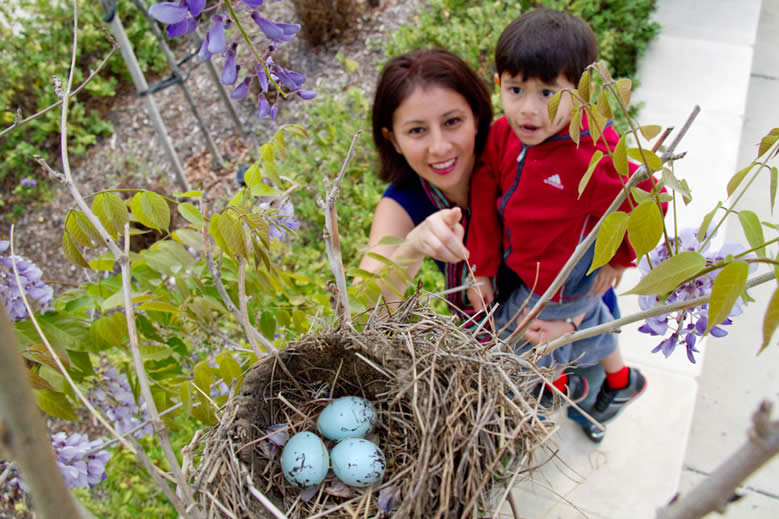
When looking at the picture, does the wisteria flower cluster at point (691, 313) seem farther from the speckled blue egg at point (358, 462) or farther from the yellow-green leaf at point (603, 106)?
the speckled blue egg at point (358, 462)

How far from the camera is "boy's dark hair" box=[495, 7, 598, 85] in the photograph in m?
1.53

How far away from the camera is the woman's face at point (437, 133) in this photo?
1.73 meters

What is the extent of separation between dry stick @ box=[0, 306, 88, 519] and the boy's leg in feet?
6.94

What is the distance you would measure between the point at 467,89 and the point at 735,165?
7.52 ft

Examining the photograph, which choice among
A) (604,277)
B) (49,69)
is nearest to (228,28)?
(604,277)

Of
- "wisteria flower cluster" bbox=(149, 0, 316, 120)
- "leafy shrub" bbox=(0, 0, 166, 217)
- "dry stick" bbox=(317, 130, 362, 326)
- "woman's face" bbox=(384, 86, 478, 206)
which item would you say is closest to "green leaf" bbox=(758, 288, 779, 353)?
"dry stick" bbox=(317, 130, 362, 326)

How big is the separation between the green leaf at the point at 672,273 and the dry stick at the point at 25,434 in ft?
1.99

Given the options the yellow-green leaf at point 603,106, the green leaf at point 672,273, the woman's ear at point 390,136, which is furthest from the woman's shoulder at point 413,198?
the green leaf at point 672,273

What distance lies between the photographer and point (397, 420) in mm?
1127

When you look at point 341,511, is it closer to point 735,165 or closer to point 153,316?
point 153,316

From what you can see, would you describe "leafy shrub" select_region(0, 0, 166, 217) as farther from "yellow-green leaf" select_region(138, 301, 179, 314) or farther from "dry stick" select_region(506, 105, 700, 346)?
"dry stick" select_region(506, 105, 700, 346)

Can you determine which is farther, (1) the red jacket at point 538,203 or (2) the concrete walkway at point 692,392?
(2) the concrete walkway at point 692,392

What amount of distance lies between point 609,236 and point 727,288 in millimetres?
196

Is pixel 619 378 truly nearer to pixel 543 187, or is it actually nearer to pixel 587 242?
pixel 543 187
